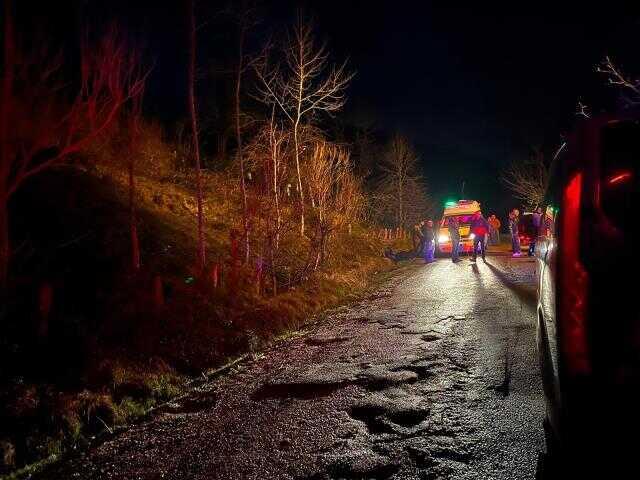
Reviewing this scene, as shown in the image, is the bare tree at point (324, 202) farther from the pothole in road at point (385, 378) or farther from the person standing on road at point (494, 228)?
the person standing on road at point (494, 228)

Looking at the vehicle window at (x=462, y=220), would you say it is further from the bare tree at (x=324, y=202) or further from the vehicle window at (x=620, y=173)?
the vehicle window at (x=620, y=173)

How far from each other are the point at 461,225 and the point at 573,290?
67.2 feet

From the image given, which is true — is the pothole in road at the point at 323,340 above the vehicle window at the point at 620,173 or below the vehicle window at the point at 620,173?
below

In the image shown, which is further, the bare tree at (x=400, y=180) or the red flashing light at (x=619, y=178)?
the bare tree at (x=400, y=180)

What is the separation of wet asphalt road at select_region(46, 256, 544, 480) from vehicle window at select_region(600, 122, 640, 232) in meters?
2.00

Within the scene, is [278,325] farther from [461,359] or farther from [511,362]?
[511,362]

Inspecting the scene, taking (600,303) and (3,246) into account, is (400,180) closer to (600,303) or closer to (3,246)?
(3,246)

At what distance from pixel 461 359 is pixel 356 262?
1278cm

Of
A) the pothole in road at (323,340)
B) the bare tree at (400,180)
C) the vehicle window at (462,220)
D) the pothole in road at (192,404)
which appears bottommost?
the pothole in road at (192,404)

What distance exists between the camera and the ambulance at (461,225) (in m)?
20.4

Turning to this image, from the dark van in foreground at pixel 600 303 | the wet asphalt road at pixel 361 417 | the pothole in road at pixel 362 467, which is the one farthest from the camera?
the wet asphalt road at pixel 361 417

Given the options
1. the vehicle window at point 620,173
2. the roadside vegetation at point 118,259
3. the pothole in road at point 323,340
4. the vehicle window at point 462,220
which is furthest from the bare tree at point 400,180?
the vehicle window at point 620,173

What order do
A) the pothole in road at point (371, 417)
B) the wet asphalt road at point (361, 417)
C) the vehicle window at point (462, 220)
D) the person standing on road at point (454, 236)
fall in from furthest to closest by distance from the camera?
the vehicle window at point (462, 220), the person standing on road at point (454, 236), the pothole in road at point (371, 417), the wet asphalt road at point (361, 417)

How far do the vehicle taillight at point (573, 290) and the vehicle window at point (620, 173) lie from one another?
105 mm
